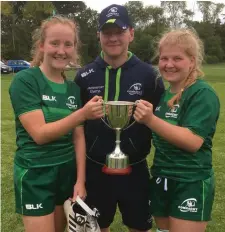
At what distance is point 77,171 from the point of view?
2754 millimetres

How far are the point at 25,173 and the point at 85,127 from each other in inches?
27.3

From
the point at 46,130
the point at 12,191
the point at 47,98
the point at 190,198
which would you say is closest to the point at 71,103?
the point at 47,98

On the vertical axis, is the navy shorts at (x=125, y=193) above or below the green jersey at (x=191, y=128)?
below

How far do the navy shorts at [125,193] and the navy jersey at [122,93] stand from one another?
0.41 ft

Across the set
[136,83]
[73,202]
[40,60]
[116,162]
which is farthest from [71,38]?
[73,202]

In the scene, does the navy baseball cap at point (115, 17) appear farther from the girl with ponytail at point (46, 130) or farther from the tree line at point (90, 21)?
the tree line at point (90, 21)

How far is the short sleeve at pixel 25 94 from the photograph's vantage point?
251 centimetres

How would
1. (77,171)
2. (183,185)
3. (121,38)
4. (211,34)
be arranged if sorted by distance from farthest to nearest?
(211,34) < (121,38) < (77,171) < (183,185)

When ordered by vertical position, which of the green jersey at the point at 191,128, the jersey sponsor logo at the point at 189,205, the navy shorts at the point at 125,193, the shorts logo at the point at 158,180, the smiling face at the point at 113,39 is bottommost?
the navy shorts at the point at 125,193

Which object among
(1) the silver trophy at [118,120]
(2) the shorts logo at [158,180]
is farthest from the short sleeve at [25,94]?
(2) the shorts logo at [158,180]

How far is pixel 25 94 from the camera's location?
8.29 feet

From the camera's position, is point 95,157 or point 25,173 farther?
point 95,157

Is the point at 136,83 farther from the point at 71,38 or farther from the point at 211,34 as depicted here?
the point at 211,34

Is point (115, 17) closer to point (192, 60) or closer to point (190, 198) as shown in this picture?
point (192, 60)
